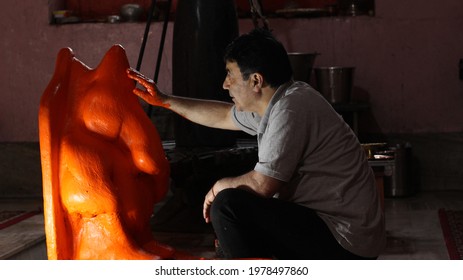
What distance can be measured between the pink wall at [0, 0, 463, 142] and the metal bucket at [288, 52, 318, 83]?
1.66 ft

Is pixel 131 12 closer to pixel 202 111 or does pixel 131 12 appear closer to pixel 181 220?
pixel 181 220

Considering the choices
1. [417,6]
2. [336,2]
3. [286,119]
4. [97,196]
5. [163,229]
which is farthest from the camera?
[336,2]

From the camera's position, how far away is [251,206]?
3.02 meters

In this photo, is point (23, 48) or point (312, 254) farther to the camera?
point (23, 48)

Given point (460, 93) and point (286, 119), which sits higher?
point (286, 119)

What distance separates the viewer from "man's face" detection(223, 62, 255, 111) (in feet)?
10.1

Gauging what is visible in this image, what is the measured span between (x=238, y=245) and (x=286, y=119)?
0.54 meters

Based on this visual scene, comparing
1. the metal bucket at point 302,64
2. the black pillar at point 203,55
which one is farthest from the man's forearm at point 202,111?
the metal bucket at point 302,64

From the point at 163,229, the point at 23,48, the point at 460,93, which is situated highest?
the point at 23,48

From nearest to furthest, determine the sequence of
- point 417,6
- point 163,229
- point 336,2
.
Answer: point 163,229 → point 417,6 → point 336,2

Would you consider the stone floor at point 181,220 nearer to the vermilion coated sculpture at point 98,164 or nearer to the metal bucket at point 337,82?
the metal bucket at point 337,82

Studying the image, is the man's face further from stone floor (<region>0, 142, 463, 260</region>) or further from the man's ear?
stone floor (<region>0, 142, 463, 260</region>)

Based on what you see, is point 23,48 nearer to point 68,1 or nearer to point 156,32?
point 68,1

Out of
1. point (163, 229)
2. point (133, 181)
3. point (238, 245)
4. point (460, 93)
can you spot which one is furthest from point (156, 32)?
point (238, 245)
